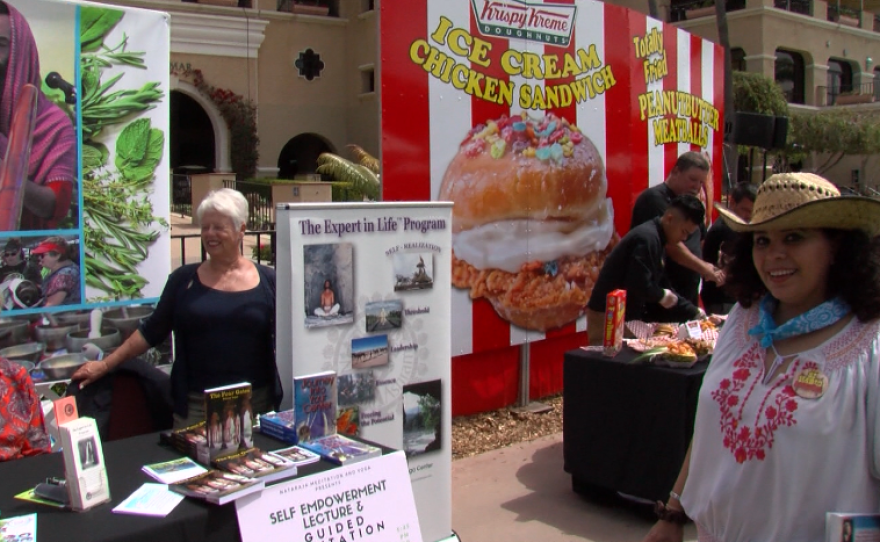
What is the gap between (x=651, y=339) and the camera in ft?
15.1

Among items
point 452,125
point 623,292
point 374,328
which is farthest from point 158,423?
point 452,125

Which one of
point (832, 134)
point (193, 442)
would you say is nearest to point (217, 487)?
point (193, 442)

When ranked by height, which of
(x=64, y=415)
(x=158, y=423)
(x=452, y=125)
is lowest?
(x=158, y=423)

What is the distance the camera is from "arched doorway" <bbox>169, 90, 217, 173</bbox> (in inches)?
1078

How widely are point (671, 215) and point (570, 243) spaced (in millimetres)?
1595

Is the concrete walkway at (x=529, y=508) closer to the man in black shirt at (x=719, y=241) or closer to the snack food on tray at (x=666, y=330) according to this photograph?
the snack food on tray at (x=666, y=330)

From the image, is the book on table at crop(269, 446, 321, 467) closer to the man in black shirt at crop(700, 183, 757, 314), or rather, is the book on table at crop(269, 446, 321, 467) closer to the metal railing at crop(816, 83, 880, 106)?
the man in black shirt at crop(700, 183, 757, 314)

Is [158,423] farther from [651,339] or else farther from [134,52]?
[651,339]

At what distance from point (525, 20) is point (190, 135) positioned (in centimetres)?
2419

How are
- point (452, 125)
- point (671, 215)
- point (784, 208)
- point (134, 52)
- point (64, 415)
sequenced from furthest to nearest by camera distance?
1. point (452, 125)
2. point (671, 215)
3. point (134, 52)
4. point (64, 415)
5. point (784, 208)

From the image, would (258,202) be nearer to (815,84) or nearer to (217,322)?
(217,322)

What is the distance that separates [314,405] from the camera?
9.63ft

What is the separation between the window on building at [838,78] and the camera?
120ft

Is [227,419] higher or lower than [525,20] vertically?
lower
